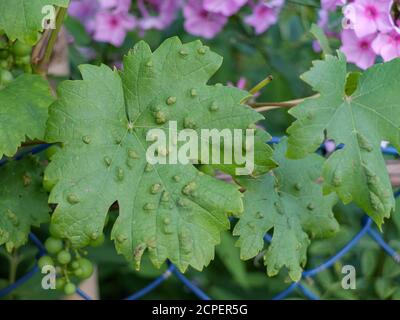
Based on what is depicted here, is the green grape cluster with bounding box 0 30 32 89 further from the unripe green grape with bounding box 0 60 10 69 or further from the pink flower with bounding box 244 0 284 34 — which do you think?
the pink flower with bounding box 244 0 284 34

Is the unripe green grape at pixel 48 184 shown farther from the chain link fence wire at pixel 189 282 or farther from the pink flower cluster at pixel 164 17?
the pink flower cluster at pixel 164 17

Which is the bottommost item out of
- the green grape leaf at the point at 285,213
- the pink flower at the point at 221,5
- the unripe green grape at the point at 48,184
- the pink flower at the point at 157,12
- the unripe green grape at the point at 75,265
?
the unripe green grape at the point at 75,265

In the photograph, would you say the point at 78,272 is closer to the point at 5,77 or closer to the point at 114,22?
the point at 5,77

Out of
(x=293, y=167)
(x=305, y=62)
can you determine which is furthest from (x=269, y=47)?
(x=293, y=167)

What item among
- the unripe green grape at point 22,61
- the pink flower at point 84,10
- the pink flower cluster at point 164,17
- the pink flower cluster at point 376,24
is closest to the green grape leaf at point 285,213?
the pink flower cluster at point 376,24

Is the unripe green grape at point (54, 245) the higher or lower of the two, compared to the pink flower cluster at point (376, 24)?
lower

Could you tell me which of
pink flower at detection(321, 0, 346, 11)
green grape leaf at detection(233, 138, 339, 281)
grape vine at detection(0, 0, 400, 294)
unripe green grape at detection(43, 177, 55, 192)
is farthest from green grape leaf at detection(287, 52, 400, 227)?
unripe green grape at detection(43, 177, 55, 192)
